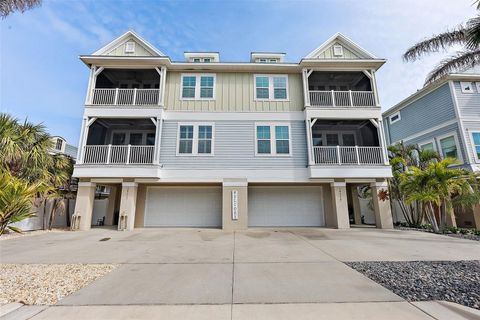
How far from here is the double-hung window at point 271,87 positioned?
12.6m

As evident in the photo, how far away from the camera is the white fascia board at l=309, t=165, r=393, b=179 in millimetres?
11305

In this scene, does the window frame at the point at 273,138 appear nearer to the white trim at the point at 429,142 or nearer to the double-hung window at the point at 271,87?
the double-hung window at the point at 271,87

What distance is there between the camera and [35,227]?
11320mm

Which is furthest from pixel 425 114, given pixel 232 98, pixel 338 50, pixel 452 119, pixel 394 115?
pixel 232 98

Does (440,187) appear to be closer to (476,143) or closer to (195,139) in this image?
(476,143)

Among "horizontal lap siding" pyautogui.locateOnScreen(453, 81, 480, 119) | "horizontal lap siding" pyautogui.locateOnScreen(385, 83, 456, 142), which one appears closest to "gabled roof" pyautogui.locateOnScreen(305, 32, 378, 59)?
"horizontal lap siding" pyautogui.locateOnScreen(385, 83, 456, 142)

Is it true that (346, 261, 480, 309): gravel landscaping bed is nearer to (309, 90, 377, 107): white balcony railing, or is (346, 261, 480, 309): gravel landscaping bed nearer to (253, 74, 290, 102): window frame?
(309, 90, 377, 107): white balcony railing

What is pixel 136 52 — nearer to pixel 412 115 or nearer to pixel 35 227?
pixel 35 227

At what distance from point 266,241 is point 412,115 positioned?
53.2ft

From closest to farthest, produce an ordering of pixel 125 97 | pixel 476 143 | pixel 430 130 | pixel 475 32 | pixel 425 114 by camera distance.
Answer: pixel 475 32 → pixel 125 97 → pixel 476 143 → pixel 430 130 → pixel 425 114

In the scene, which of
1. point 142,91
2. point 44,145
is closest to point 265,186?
point 142,91

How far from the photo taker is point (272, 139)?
12.0 m

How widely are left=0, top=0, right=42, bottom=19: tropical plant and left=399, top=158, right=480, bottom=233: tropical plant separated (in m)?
17.2

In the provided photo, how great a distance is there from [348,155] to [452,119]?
326 inches
